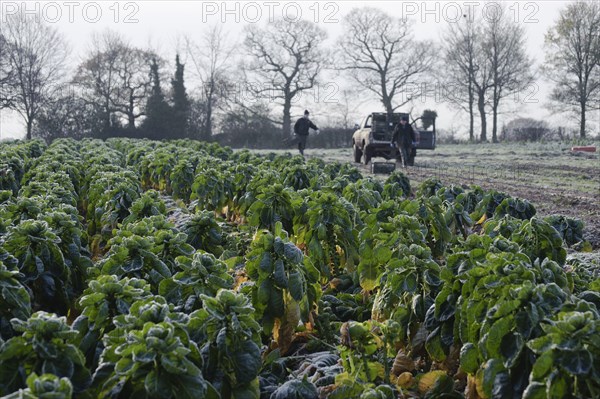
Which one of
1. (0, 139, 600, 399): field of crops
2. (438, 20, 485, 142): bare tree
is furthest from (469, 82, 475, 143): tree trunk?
(0, 139, 600, 399): field of crops

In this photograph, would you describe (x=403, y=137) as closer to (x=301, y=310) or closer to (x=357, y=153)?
(x=357, y=153)

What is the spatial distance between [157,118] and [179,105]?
229 centimetres

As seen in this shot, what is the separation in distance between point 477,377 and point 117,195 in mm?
5556

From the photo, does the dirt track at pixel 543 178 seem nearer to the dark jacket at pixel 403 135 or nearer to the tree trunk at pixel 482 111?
the dark jacket at pixel 403 135

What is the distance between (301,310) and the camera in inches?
173

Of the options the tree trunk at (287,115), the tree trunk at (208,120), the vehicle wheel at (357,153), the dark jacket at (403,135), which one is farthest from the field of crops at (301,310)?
the tree trunk at (287,115)

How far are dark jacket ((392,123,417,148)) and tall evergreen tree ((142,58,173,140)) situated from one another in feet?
103

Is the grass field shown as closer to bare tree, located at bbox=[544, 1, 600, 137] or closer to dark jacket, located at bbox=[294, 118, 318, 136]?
dark jacket, located at bbox=[294, 118, 318, 136]

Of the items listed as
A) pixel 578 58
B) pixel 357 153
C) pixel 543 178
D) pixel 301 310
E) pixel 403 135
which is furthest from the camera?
pixel 578 58

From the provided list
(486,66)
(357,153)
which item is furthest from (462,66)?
(357,153)

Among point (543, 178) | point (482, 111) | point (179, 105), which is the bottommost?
point (543, 178)

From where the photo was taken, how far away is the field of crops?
2670mm

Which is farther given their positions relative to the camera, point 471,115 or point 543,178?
point 471,115

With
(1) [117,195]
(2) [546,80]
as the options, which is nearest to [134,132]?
(2) [546,80]
